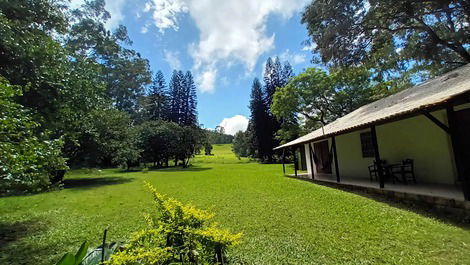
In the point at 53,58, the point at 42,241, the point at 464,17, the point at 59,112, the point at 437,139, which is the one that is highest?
the point at 464,17

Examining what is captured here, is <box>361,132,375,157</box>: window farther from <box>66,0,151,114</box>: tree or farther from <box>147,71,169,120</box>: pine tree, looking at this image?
<box>147,71,169,120</box>: pine tree

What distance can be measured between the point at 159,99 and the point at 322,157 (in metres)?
34.3

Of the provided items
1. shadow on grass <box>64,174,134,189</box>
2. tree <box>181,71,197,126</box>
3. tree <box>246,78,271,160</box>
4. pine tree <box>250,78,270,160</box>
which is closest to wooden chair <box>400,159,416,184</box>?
shadow on grass <box>64,174,134,189</box>

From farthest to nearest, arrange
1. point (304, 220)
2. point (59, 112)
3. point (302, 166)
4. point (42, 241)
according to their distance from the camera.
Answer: point (302, 166) → point (59, 112) → point (304, 220) → point (42, 241)

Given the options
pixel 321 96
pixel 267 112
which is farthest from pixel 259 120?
pixel 321 96

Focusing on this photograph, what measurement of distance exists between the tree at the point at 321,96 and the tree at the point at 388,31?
322 inches

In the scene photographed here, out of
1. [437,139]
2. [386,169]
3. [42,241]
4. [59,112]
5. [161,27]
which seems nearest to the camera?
[42,241]

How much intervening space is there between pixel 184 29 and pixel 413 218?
15.9 m

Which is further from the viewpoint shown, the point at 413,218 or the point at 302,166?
the point at 302,166

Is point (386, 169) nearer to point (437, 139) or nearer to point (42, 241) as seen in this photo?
point (437, 139)

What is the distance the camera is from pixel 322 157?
13484mm

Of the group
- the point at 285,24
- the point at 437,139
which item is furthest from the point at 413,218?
the point at 285,24

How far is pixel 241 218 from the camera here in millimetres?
5359

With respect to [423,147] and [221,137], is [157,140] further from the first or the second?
[221,137]
